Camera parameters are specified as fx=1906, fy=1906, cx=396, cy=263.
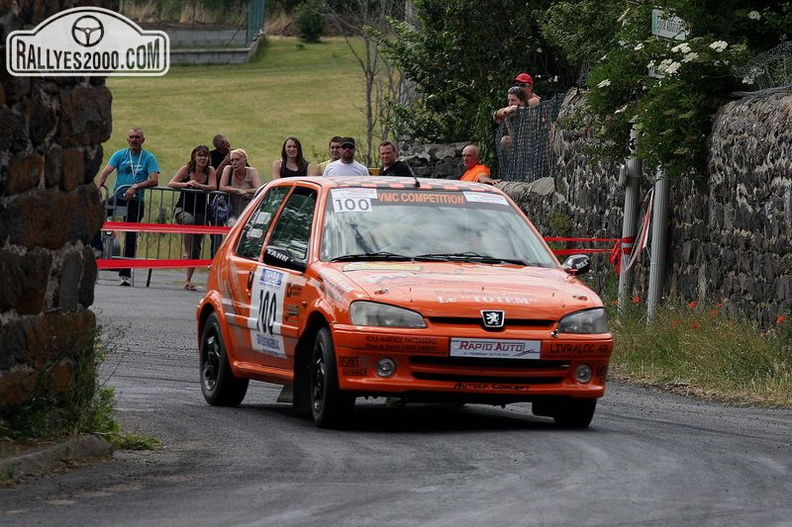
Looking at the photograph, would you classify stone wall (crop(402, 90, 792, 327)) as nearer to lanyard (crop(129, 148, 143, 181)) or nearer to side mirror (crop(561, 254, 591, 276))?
side mirror (crop(561, 254, 591, 276))

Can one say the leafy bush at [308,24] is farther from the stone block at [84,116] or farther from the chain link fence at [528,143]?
the stone block at [84,116]

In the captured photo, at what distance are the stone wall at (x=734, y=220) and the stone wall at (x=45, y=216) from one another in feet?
22.4

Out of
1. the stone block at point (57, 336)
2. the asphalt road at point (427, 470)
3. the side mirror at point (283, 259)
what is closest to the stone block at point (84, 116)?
the stone block at point (57, 336)

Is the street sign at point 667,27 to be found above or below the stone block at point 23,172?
above

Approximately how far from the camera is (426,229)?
40.5 ft

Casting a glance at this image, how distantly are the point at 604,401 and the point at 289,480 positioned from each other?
4.85m

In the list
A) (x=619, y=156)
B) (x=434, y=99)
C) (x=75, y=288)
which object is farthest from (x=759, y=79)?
(x=434, y=99)

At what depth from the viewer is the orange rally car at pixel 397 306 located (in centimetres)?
1116

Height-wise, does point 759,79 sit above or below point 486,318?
above

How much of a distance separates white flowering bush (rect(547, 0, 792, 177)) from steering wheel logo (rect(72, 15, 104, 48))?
8.04 meters

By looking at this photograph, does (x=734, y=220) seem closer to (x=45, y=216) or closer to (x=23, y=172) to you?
(x=45, y=216)

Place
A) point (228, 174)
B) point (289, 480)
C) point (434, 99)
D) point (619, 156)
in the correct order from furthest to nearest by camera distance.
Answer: point (434, 99) → point (228, 174) → point (619, 156) → point (289, 480)

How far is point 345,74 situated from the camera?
271 feet

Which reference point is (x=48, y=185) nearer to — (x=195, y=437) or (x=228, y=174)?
(x=195, y=437)
